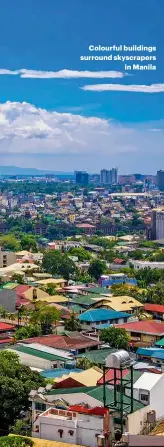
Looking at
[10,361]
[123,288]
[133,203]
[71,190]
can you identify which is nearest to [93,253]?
[123,288]

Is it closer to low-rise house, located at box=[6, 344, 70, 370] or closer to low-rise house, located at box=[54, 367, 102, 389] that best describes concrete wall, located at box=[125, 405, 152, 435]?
low-rise house, located at box=[54, 367, 102, 389]

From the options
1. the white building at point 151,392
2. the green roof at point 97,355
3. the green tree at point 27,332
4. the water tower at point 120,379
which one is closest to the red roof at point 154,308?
the green tree at point 27,332

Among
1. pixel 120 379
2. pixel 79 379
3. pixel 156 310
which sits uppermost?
pixel 120 379

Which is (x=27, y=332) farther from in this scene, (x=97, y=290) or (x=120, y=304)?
(x=97, y=290)

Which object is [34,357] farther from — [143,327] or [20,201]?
[20,201]

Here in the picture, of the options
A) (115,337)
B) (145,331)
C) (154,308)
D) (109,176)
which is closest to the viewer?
(115,337)

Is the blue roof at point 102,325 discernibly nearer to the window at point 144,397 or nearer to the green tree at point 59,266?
the window at point 144,397

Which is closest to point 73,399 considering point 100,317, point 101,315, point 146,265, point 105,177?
point 100,317
